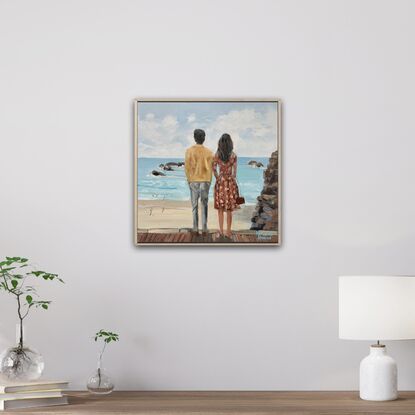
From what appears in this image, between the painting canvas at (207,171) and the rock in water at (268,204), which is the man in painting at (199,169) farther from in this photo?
the rock in water at (268,204)

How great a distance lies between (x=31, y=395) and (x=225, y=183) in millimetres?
1018

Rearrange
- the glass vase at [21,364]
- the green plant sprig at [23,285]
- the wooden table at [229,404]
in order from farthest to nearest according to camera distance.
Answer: the green plant sprig at [23,285] < the glass vase at [21,364] < the wooden table at [229,404]

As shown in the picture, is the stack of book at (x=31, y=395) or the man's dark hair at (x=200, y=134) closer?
the stack of book at (x=31, y=395)

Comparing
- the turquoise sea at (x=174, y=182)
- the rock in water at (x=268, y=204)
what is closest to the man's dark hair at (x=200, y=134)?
the turquoise sea at (x=174, y=182)

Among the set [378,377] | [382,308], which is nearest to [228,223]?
A: [382,308]

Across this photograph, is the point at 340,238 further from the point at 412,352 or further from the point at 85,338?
the point at 85,338

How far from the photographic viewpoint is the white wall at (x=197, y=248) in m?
2.90

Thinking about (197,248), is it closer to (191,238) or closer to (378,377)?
(191,238)

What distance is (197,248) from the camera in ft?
9.58

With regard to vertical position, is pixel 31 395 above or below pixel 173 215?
below

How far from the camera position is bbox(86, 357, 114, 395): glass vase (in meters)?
2.74

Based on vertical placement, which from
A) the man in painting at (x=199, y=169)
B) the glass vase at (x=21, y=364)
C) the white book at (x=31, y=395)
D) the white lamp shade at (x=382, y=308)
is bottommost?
the white book at (x=31, y=395)

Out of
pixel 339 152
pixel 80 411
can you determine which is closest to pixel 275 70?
pixel 339 152

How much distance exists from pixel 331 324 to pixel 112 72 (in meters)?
1.24
